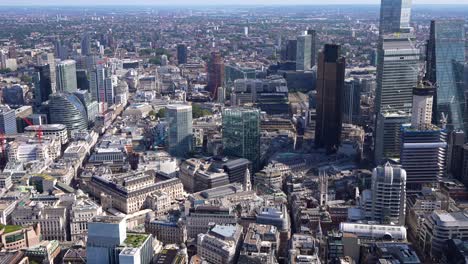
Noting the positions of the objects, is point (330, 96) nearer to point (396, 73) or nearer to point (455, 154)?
point (396, 73)

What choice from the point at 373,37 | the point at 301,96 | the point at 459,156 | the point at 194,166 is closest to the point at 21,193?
the point at 194,166

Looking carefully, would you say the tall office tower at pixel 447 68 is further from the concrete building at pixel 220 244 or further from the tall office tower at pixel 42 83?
the tall office tower at pixel 42 83

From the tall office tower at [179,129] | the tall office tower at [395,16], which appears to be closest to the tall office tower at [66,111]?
the tall office tower at [179,129]

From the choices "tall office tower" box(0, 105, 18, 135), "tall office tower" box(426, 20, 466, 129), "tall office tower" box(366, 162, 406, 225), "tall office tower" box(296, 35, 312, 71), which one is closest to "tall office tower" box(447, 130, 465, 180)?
"tall office tower" box(426, 20, 466, 129)

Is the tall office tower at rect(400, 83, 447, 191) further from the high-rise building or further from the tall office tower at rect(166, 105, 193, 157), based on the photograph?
the high-rise building

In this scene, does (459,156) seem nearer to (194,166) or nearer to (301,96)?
(194,166)

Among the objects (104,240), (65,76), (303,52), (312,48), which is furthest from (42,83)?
(312,48)
